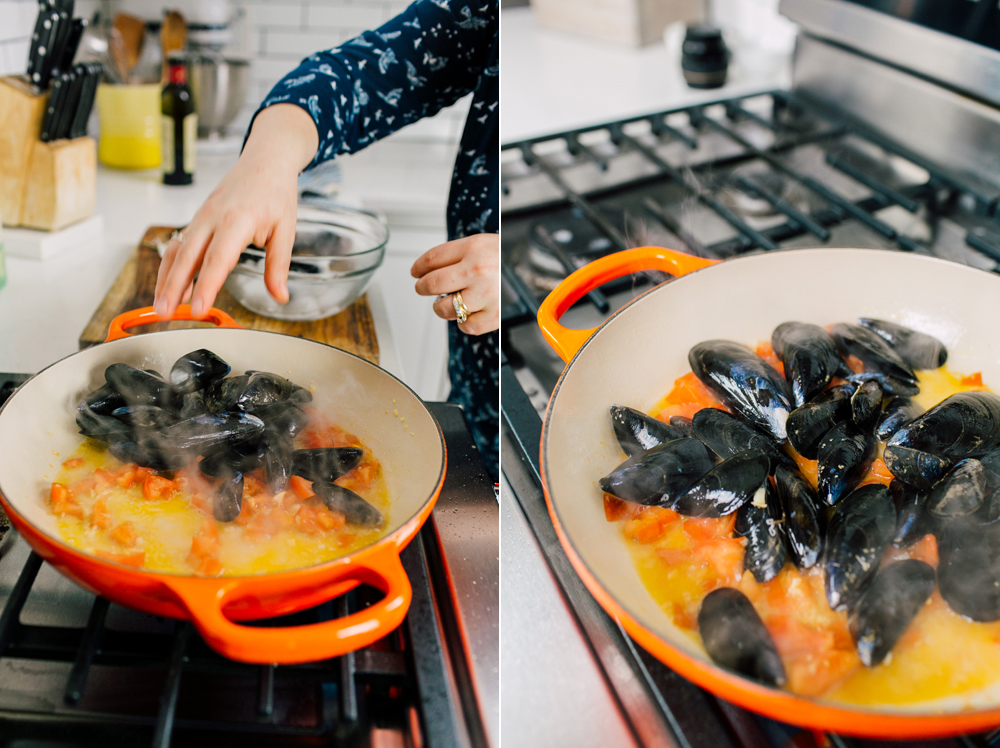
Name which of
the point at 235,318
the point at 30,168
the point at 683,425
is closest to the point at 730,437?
the point at 683,425

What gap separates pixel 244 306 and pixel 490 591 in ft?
1.99

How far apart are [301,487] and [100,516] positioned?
0.50ft

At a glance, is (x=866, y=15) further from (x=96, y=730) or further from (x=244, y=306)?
(x=96, y=730)

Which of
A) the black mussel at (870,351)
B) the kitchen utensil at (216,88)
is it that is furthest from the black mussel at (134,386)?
the kitchen utensil at (216,88)

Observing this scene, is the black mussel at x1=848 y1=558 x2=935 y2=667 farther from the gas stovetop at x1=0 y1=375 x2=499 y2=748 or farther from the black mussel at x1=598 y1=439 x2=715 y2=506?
the gas stovetop at x1=0 y1=375 x2=499 y2=748

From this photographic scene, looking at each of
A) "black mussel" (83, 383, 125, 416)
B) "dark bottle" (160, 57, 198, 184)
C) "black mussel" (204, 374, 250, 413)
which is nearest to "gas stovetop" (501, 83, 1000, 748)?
"black mussel" (204, 374, 250, 413)

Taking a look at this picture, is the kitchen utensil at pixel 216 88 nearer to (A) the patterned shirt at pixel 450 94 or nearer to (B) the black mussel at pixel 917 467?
(A) the patterned shirt at pixel 450 94

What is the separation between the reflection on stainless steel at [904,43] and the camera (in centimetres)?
108

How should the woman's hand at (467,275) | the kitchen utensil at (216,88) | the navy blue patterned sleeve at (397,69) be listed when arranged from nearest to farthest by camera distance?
the woman's hand at (467,275) < the navy blue patterned sleeve at (397,69) < the kitchen utensil at (216,88)

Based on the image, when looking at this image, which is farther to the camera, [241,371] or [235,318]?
[235,318]

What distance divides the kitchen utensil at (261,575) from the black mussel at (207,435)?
0.10m

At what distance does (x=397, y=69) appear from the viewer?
1093 millimetres

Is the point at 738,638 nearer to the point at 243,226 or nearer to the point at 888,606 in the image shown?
the point at 888,606

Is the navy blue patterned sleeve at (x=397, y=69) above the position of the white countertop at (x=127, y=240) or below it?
above
